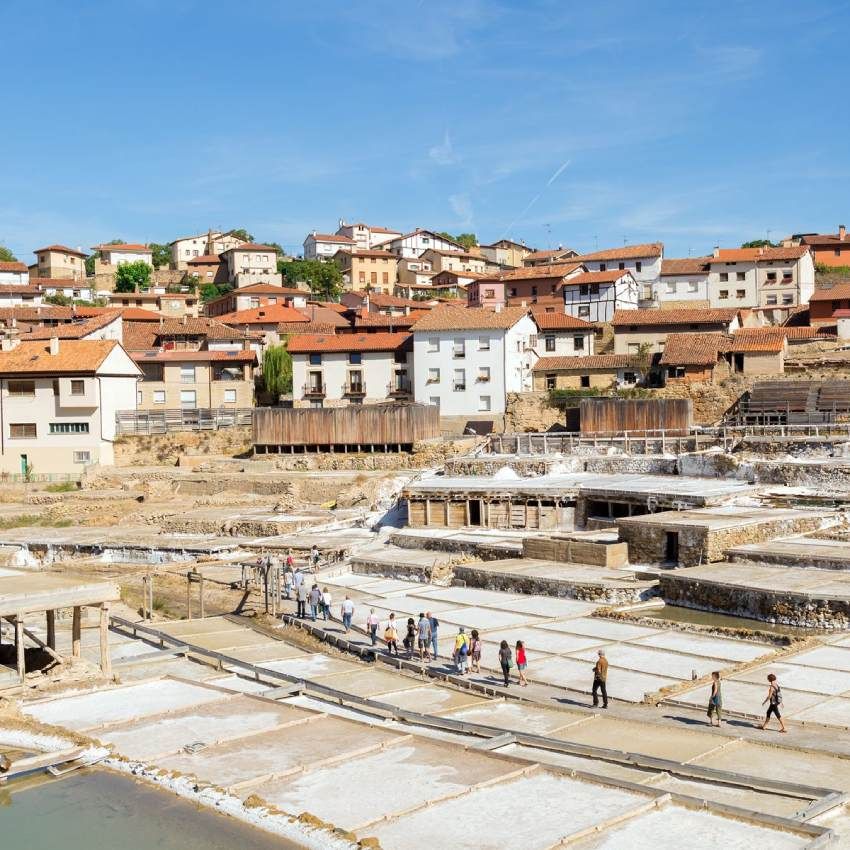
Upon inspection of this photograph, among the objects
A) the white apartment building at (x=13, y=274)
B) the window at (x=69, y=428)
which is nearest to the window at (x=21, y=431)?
the window at (x=69, y=428)

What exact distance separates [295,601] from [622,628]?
953 centimetres

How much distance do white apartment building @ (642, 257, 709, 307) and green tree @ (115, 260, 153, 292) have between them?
60.7 metres

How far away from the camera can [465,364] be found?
56.3 m

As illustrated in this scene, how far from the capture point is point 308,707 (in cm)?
1728

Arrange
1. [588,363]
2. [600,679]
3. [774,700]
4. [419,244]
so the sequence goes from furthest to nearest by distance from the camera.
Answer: [419,244] → [588,363] → [600,679] → [774,700]

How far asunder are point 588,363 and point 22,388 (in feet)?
97.7

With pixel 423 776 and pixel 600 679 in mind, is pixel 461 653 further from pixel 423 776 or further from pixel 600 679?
pixel 423 776

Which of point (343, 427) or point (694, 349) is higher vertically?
point (694, 349)

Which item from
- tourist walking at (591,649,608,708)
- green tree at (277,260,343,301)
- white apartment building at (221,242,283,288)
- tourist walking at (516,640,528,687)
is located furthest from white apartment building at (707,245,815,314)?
tourist walking at (591,649,608,708)

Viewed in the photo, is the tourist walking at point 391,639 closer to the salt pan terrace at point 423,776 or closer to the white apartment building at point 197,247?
the salt pan terrace at point 423,776

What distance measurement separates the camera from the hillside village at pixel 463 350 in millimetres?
52938

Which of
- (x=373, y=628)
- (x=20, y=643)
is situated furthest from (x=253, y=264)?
(x=20, y=643)

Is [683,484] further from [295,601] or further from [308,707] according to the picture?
[308,707]

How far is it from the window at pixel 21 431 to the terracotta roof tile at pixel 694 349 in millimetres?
32319
